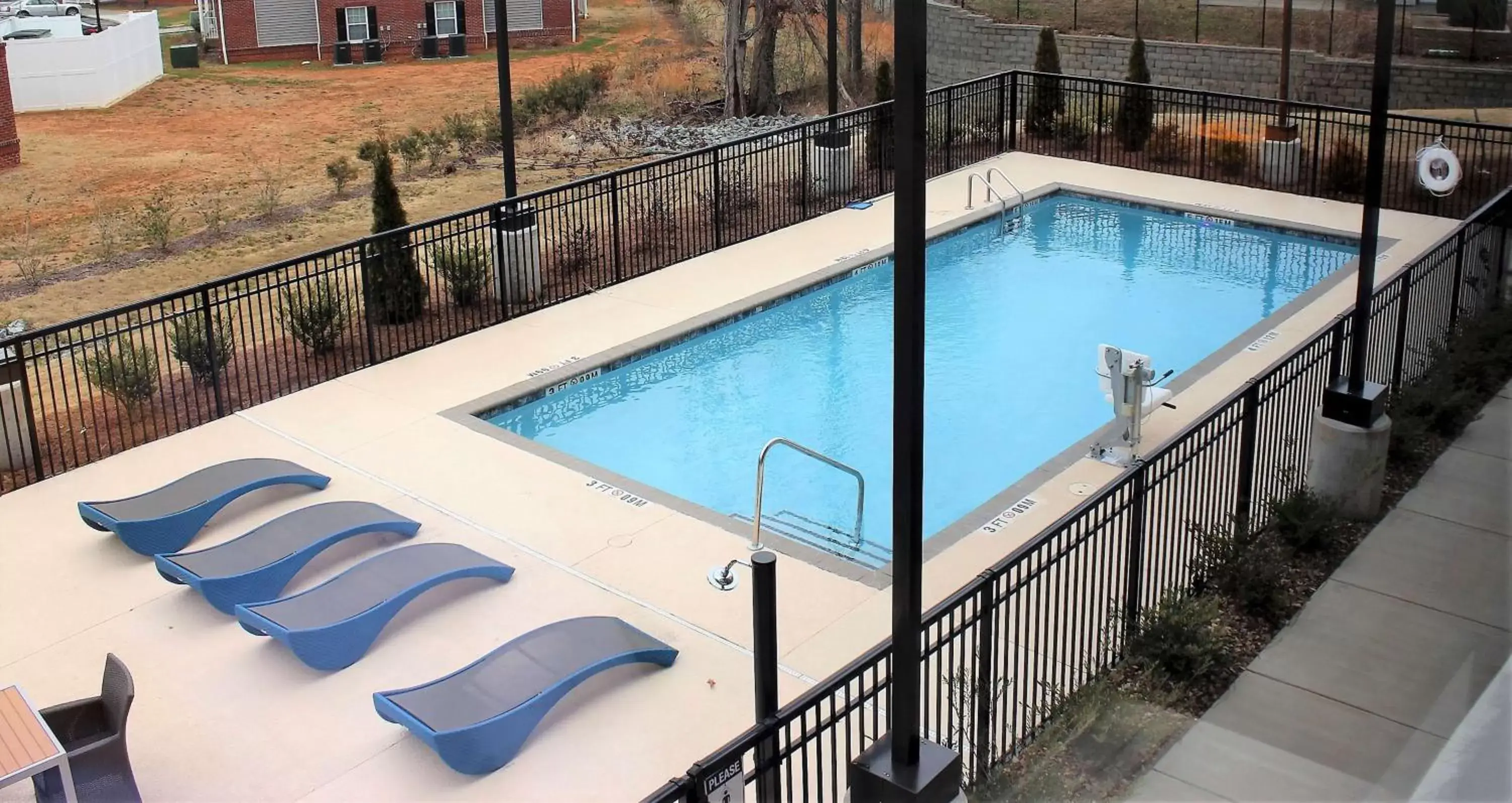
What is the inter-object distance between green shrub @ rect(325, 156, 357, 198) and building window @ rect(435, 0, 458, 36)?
20443 millimetres

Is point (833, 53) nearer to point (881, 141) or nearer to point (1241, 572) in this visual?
point (881, 141)

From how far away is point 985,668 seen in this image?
627 cm

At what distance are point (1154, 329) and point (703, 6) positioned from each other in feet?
80.3

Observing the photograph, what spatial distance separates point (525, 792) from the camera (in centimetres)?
669

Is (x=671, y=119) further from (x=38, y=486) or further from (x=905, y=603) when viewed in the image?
(x=905, y=603)

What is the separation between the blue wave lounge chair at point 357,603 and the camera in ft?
25.1

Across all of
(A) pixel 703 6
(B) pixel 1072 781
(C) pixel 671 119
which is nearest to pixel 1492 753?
(B) pixel 1072 781

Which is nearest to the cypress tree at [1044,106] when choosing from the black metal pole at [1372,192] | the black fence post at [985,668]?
the black metal pole at [1372,192]

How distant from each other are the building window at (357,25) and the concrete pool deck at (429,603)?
32445 mm

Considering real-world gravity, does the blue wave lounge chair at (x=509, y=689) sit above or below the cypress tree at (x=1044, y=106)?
below

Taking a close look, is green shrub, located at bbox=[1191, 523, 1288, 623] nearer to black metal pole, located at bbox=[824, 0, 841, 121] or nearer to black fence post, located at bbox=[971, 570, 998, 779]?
black fence post, located at bbox=[971, 570, 998, 779]

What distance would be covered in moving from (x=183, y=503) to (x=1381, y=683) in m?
7.25

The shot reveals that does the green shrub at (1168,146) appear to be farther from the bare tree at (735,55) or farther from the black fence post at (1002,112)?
the bare tree at (735,55)

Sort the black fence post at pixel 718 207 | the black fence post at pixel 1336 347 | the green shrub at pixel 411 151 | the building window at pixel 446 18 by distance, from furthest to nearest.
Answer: the building window at pixel 446 18 < the green shrub at pixel 411 151 < the black fence post at pixel 718 207 < the black fence post at pixel 1336 347
